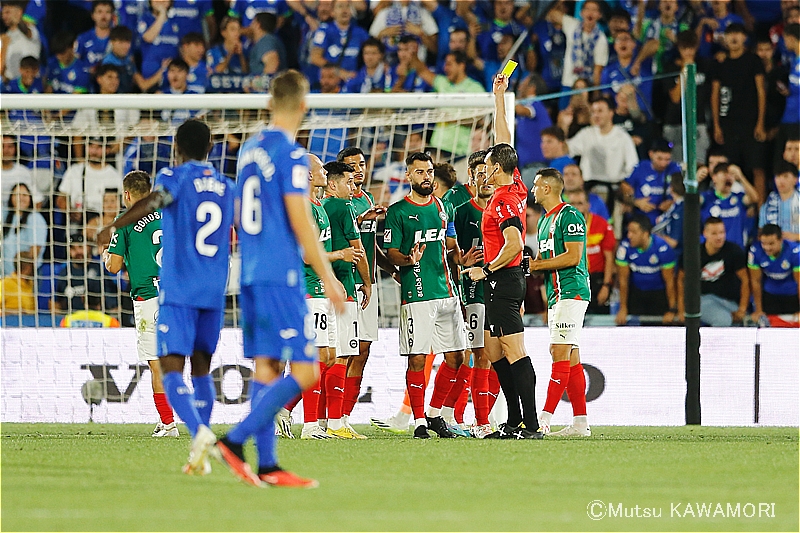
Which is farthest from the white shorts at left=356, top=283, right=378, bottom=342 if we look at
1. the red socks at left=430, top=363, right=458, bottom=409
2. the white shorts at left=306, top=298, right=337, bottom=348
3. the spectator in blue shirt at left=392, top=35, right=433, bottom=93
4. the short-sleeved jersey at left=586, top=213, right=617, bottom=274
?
the spectator in blue shirt at left=392, top=35, right=433, bottom=93

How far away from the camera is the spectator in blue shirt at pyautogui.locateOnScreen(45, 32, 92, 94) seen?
16.4m

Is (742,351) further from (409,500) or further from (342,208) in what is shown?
(409,500)

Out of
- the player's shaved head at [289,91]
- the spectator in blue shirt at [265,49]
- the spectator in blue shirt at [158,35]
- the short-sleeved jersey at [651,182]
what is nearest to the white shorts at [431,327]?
the player's shaved head at [289,91]

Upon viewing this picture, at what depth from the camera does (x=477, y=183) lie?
10.1 m

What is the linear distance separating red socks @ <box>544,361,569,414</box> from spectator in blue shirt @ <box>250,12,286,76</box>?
7.88 meters

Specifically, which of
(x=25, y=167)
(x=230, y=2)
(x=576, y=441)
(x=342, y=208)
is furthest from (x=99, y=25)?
(x=576, y=441)

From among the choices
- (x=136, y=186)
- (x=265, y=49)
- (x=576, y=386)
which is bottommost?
(x=576, y=386)

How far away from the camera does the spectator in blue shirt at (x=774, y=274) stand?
1398cm

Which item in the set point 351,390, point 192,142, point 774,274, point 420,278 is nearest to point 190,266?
point 192,142

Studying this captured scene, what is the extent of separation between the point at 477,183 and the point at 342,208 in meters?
1.24

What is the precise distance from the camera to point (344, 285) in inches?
386

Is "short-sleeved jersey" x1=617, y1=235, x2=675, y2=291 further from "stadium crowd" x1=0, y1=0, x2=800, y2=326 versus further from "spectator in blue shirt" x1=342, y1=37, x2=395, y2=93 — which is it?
"spectator in blue shirt" x1=342, y1=37, x2=395, y2=93

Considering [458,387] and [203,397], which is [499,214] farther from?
[203,397]

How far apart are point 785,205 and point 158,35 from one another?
29.2 feet
